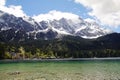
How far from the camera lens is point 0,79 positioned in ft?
185

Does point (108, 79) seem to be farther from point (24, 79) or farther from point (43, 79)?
point (24, 79)

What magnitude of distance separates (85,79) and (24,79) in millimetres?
12939

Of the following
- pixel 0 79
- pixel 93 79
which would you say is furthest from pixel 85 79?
pixel 0 79

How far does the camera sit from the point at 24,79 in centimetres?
5616

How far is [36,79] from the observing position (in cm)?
5591

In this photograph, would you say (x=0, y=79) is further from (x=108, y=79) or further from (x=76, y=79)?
(x=108, y=79)

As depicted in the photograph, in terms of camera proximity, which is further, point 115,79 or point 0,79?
point 0,79

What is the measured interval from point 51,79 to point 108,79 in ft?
38.7

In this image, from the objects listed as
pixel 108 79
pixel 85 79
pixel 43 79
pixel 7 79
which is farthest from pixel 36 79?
pixel 108 79

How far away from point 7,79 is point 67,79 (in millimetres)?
12877

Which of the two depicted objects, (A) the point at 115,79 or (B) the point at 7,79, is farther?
(B) the point at 7,79

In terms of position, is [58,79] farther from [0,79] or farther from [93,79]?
[0,79]

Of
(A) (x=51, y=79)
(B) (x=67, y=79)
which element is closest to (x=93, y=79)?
(B) (x=67, y=79)

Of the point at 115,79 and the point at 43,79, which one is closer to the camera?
the point at 115,79
